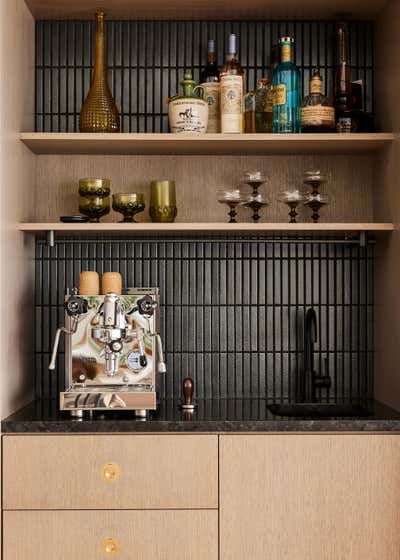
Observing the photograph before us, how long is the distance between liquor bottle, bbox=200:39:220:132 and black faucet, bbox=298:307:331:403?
28.4 inches

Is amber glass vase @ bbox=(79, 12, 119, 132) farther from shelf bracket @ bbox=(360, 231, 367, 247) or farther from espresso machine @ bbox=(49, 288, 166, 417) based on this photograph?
shelf bracket @ bbox=(360, 231, 367, 247)

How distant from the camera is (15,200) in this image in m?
2.25

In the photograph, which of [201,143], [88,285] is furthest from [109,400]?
[201,143]

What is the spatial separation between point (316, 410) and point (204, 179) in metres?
0.90

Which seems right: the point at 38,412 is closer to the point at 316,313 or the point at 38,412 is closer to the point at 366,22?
the point at 316,313

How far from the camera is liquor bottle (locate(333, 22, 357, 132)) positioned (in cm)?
240

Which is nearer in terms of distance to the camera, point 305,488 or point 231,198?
point 305,488

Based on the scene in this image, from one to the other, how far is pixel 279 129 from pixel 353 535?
1.28m

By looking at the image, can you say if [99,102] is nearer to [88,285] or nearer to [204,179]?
[204,179]

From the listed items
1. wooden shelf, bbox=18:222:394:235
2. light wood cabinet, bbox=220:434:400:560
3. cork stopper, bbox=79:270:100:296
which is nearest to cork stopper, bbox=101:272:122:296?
cork stopper, bbox=79:270:100:296

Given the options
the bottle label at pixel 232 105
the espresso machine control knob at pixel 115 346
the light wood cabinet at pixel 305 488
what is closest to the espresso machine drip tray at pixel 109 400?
the espresso machine control knob at pixel 115 346

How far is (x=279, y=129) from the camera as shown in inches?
92.5

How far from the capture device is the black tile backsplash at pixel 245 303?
2.55 metres

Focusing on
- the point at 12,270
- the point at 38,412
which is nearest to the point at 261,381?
the point at 38,412
